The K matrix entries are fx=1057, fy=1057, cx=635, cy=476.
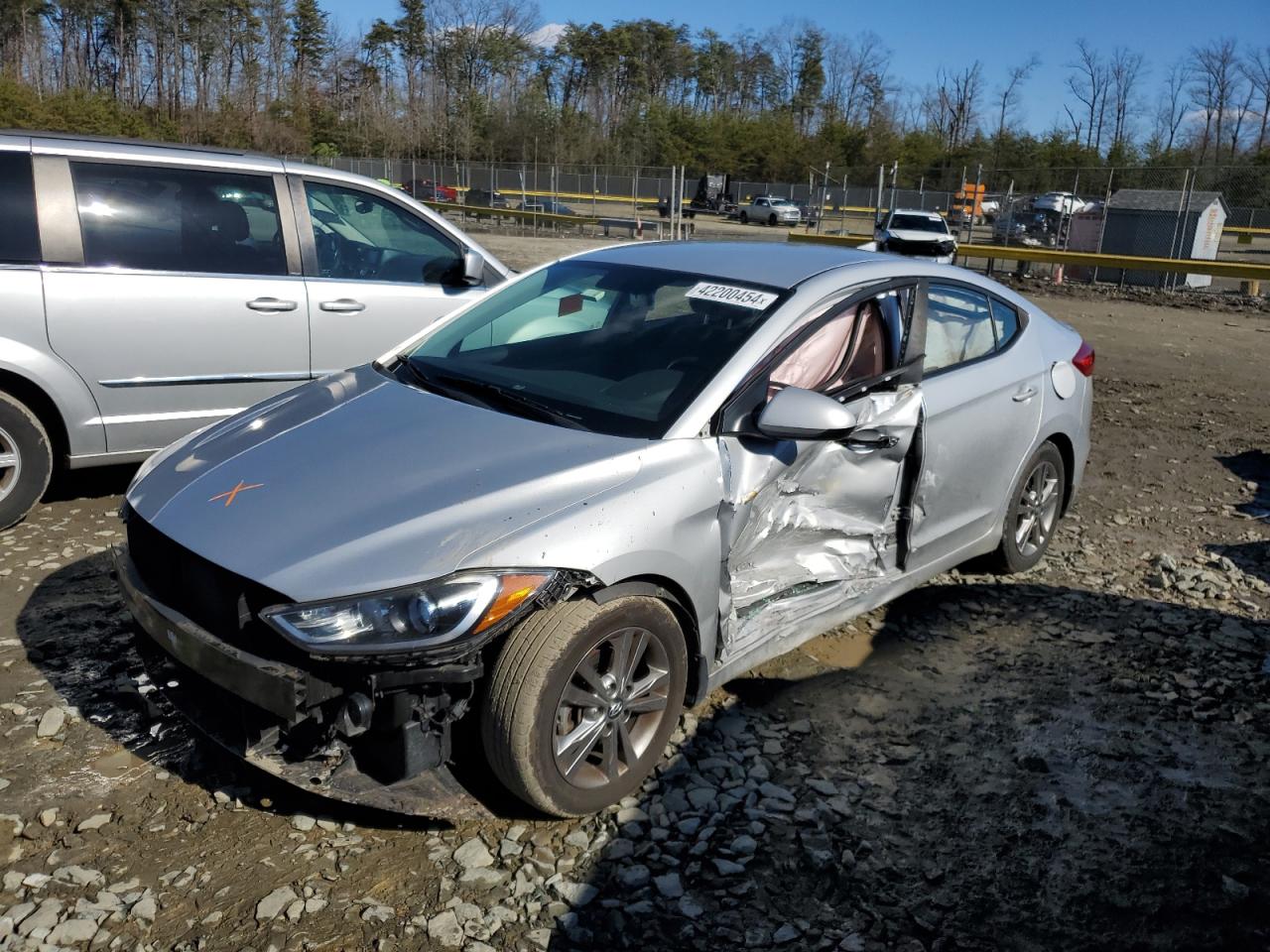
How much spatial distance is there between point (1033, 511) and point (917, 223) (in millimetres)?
24743

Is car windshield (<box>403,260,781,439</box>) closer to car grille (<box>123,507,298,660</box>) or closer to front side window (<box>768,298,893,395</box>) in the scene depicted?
front side window (<box>768,298,893,395</box>)

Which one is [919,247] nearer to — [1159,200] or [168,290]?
[1159,200]

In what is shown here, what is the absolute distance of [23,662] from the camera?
12.8 ft

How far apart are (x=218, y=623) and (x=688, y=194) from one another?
58473 millimetres

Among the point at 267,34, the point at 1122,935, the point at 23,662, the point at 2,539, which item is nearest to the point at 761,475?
the point at 1122,935

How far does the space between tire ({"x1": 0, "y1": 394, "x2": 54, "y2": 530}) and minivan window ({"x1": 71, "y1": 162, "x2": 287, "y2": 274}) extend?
81 cm

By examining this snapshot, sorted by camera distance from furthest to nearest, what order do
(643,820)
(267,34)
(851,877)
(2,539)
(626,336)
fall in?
(267,34), (2,539), (626,336), (643,820), (851,877)

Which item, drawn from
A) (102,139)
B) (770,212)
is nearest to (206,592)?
(102,139)

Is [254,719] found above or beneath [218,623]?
beneath

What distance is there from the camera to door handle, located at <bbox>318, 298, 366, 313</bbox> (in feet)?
18.9

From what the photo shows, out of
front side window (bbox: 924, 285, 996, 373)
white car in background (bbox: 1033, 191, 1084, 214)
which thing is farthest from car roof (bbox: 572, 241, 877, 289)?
white car in background (bbox: 1033, 191, 1084, 214)

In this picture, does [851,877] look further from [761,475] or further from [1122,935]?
[761,475]

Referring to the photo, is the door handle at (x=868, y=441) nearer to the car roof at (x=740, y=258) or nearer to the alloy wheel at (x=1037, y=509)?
the car roof at (x=740, y=258)

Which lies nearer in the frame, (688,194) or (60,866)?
(60,866)
